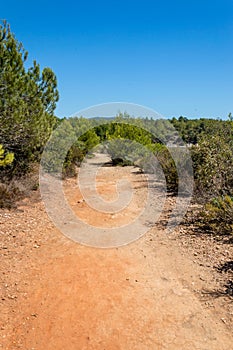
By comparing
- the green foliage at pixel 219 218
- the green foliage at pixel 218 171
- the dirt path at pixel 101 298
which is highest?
the green foliage at pixel 218 171

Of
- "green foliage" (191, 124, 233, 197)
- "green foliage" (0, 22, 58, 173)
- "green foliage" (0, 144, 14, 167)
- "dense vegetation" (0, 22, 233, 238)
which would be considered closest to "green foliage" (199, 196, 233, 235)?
"dense vegetation" (0, 22, 233, 238)

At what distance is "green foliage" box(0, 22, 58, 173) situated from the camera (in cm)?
709

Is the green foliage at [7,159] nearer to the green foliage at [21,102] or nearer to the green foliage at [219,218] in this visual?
the green foliage at [21,102]

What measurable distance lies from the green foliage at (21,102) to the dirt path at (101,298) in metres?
3.07

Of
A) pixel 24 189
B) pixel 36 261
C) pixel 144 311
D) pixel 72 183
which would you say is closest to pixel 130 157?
pixel 72 183

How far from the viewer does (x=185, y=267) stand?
4508 millimetres

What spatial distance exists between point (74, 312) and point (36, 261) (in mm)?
1564

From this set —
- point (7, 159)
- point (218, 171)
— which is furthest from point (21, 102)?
point (218, 171)

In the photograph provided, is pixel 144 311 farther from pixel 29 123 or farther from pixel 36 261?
pixel 29 123

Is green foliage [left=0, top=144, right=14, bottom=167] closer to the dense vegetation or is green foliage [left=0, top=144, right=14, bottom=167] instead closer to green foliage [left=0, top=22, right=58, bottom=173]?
the dense vegetation

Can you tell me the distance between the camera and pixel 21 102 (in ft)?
23.9

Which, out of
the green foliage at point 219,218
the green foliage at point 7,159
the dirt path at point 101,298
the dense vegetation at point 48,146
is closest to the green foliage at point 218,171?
the dense vegetation at point 48,146

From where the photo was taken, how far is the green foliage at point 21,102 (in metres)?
7.09

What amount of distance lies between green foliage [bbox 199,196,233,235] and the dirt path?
3.04 feet
